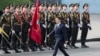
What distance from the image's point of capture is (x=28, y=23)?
2312 centimetres

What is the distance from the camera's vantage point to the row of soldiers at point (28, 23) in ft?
74.0

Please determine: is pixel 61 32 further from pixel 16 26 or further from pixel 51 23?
pixel 51 23

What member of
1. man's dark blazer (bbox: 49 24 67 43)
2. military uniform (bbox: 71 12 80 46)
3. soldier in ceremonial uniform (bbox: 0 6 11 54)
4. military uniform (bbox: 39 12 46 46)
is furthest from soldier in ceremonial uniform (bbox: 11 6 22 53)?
man's dark blazer (bbox: 49 24 67 43)

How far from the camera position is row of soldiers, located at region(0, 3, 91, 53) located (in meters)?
22.6

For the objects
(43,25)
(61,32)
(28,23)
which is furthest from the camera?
(43,25)

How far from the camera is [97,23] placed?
32.2m

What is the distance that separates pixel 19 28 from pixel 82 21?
3.26 meters

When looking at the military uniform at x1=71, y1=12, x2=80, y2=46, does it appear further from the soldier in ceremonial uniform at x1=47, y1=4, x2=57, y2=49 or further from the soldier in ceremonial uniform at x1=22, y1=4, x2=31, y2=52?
the soldier in ceremonial uniform at x1=22, y1=4, x2=31, y2=52

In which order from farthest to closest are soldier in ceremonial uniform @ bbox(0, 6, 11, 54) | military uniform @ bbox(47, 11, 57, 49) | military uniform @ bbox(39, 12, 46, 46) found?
military uniform @ bbox(47, 11, 57, 49) < military uniform @ bbox(39, 12, 46, 46) < soldier in ceremonial uniform @ bbox(0, 6, 11, 54)

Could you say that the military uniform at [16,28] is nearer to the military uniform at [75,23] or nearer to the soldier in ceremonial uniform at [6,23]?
the soldier in ceremonial uniform at [6,23]

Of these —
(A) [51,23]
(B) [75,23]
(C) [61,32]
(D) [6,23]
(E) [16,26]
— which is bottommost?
(B) [75,23]

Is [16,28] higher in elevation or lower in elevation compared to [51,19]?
lower

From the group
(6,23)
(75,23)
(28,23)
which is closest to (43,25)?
(28,23)

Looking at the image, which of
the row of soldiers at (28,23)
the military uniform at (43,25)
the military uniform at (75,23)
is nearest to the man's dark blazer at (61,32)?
the row of soldiers at (28,23)
